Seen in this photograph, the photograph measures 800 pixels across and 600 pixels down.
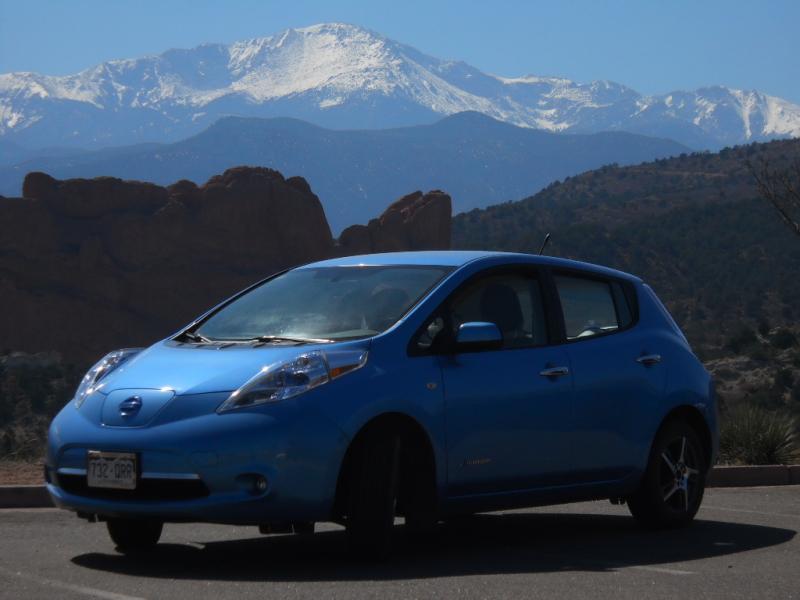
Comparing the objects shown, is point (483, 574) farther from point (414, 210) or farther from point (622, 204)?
point (622, 204)

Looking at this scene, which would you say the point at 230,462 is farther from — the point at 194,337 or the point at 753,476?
the point at 753,476

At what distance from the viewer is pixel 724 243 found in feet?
281

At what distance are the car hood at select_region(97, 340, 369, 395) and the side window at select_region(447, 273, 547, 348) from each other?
901 millimetres

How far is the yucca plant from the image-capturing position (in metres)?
13.9

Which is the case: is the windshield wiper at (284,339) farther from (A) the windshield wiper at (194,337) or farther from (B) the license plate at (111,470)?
(B) the license plate at (111,470)

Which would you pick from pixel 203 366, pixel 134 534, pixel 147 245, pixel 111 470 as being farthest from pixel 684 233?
pixel 111 470

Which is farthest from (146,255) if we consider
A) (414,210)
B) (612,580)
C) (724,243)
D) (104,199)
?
(612,580)

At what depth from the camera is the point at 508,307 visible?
832cm

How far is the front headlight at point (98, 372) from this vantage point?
24.8 feet

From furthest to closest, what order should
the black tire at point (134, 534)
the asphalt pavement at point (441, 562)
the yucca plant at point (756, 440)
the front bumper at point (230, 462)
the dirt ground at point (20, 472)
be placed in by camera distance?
the yucca plant at point (756, 440) → the dirt ground at point (20, 472) → the black tire at point (134, 534) → the front bumper at point (230, 462) → the asphalt pavement at point (441, 562)

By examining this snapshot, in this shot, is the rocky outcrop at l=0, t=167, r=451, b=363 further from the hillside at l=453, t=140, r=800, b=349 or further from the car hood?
the car hood

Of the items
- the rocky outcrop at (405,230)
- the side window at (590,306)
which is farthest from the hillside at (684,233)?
the side window at (590,306)

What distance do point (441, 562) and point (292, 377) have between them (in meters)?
1.30

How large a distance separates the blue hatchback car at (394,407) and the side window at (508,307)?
0.01 m
